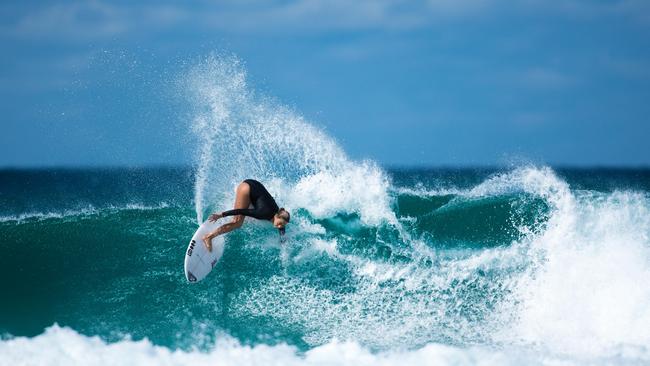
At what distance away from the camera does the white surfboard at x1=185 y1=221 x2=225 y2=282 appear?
848cm

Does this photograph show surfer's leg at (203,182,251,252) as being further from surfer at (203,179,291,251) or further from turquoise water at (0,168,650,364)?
turquoise water at (0,168,650,364)

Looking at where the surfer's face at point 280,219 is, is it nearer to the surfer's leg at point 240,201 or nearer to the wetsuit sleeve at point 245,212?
the wetsuit sleeve at point 245,212

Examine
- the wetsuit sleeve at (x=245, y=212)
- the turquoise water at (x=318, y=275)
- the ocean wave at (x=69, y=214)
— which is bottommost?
the turquoise water at (x=318, y=275)

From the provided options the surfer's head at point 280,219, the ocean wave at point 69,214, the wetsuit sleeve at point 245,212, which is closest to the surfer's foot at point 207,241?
the wetsuit sleeve at point 245,212

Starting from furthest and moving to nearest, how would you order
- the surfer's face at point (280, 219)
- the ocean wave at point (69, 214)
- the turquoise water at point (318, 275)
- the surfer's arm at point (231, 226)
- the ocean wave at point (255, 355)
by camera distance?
the ocean wave at point (69, 214), the surfer's arm at point (231, 226), the surfer's face at point (280, 219), the turquoise water at point (318, 275), the ocean wave at point (255, 355)

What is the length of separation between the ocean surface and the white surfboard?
19 centimetres

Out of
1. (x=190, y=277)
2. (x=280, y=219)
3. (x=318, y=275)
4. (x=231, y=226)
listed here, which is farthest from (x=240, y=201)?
(x=318, y=275)

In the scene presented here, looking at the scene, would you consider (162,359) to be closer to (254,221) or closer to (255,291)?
(255,291)

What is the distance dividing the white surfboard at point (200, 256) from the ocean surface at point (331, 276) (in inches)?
7.5

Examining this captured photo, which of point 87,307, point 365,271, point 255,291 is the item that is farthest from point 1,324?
point 365,271

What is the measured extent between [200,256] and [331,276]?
169 cm

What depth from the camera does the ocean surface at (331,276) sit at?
7.66 metres

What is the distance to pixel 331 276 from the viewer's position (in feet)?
29.3

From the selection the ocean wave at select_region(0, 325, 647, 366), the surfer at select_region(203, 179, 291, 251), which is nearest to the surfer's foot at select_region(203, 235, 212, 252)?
the surfer at select_region(203, 179, 291, 251)
